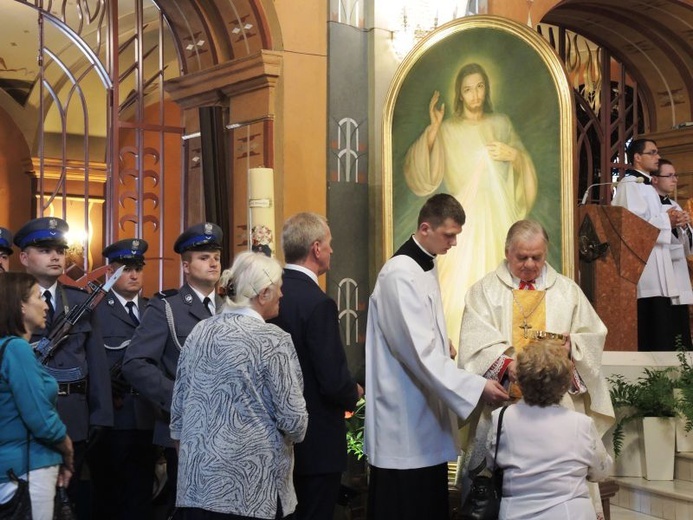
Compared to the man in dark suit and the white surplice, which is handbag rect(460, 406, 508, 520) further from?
the white surplice

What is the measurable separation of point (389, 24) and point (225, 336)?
5.07m

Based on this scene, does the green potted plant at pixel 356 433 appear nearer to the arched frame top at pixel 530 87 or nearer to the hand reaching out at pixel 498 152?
the arched frame top at pixel 530 87

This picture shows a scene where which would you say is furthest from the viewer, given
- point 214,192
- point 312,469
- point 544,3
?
point 544,3

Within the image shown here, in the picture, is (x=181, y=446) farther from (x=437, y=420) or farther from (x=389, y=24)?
(x=389, y=24)

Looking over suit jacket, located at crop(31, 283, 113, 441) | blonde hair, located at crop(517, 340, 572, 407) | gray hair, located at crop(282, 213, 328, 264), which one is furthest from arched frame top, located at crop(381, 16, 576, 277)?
blonde hair, located at crop(517, 340, 572, 407)

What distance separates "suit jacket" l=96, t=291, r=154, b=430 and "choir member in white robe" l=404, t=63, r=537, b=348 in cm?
258

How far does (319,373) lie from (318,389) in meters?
0.11

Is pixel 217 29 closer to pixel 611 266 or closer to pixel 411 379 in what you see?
pixel 611 266

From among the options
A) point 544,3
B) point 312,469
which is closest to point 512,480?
point 312,469

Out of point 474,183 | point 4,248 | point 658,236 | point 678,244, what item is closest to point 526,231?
point 4,248

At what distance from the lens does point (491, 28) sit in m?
A: 8.26

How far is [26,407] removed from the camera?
4.23m

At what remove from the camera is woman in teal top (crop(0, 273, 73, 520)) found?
4.22 metres

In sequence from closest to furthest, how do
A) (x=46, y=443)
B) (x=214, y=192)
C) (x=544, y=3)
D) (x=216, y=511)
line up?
(x=216, y=511), (x=46, y=443), (x=214, y=192), (x=544, y=3)
